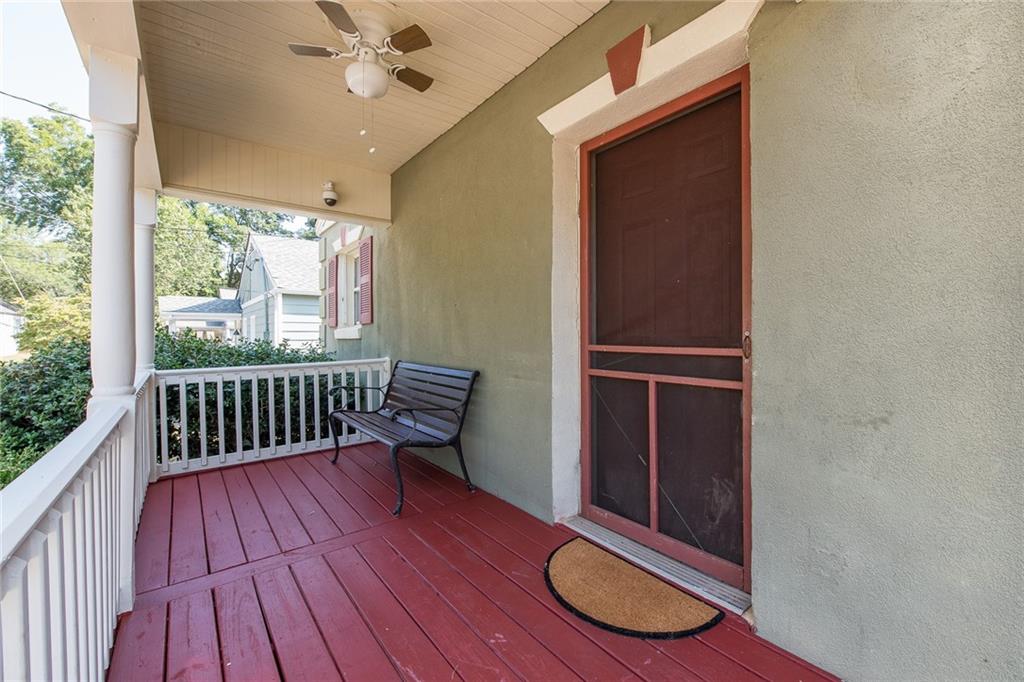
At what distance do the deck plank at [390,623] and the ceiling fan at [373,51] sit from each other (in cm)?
245

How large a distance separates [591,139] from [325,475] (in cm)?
304

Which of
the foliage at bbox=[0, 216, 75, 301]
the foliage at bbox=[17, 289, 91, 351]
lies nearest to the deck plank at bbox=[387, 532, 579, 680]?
the foliage at bbox=[17, 289, 91, 351]

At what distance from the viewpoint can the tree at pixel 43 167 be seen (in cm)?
1154

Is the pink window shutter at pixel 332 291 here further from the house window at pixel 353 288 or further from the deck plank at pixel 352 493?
the deck plank at pixel 352 493

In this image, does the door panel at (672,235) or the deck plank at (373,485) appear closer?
the door panel at (672,235)

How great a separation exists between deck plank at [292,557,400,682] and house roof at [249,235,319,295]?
922cm

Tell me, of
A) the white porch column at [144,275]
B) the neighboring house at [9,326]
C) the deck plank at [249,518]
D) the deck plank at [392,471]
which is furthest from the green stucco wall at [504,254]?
the neighboring house at [9,326]

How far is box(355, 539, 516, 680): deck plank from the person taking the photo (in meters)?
1.47

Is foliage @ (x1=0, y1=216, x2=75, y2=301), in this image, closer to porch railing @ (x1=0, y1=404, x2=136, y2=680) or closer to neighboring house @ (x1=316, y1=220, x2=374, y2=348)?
neighboring house @ (x1=316, y1=220, x2=374, y2=348)

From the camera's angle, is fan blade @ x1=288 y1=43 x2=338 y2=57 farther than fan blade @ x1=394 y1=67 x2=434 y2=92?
No

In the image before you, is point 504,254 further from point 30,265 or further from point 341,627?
point 30,265

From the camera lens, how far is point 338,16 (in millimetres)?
1918

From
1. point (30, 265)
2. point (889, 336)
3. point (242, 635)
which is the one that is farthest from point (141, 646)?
point (30, 265)

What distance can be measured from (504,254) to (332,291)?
4.58 meters
